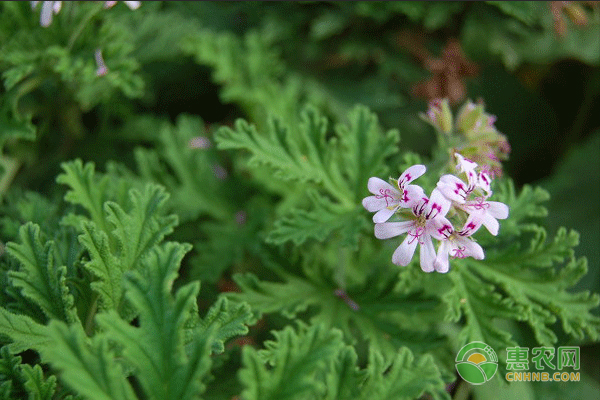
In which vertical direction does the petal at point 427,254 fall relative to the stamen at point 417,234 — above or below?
below

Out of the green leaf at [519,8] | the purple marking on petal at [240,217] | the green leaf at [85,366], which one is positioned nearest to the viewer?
the green leaf at [85,366]

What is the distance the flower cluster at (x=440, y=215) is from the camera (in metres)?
1.36

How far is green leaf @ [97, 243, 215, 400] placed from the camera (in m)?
1.16

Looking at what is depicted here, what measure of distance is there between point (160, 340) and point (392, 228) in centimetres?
55

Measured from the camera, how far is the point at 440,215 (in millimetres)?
1352

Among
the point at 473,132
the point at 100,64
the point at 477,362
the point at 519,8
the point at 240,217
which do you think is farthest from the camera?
the point at 240,217

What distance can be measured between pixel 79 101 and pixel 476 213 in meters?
1.57

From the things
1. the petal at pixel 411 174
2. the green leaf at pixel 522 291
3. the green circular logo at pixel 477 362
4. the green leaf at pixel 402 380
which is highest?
the petal at pixel 411 174

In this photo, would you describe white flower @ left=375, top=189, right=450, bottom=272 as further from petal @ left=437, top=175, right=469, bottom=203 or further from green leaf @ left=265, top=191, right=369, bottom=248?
green leaf @ left=265, top=191, right=369, bottom=248

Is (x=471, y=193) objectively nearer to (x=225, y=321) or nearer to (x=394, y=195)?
(x=394, y=195)

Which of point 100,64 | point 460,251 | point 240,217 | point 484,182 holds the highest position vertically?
point 100,64

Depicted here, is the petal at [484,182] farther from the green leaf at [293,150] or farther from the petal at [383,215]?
the green leaf at [293,150]

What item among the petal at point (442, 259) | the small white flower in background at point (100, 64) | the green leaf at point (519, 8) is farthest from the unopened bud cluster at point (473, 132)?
A: the small white flower in background at point (100, 64)

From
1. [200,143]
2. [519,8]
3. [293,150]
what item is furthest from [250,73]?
[519,8]
